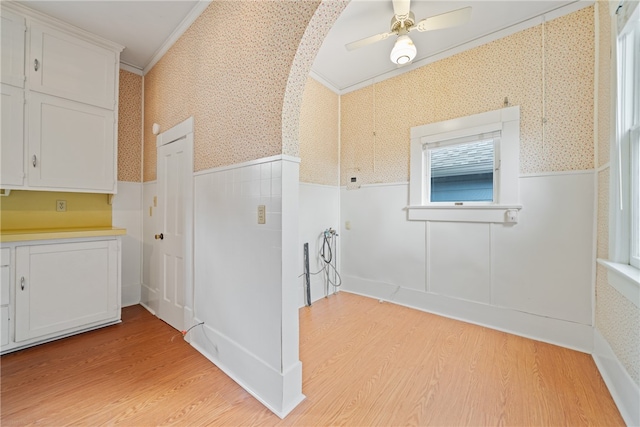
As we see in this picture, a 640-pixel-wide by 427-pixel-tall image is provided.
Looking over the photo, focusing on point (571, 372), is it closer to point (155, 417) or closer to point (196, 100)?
point (155, 417)

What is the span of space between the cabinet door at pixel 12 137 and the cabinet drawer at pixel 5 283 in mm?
686

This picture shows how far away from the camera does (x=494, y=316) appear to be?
2.46 meters

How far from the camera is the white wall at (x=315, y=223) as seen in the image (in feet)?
10.1

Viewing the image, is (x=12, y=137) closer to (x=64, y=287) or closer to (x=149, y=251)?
(x=64, y=287)

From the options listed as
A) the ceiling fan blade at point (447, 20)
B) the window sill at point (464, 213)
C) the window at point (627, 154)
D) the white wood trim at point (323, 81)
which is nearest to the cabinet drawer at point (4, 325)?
the white wood trim at point (323, 81)

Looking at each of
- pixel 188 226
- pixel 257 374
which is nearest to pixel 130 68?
pixel 188 226

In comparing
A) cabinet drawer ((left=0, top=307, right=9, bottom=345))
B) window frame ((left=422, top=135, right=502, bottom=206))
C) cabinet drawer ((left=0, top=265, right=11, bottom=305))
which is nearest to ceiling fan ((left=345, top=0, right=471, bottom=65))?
window frame ((left=422, top=135, right=502, bottom=206))

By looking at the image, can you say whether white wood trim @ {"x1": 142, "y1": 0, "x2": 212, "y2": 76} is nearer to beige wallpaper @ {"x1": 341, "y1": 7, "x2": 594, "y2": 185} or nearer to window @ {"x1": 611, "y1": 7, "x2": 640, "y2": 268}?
beige wallpaper @ {"x1": 341, "y1": 7, "x2": 594, "y2": 185}

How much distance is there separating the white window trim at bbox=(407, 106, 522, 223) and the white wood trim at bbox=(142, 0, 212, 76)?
8.04 ft

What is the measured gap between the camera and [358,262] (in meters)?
3.49

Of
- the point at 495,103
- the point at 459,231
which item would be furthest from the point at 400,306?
the point at 495,103

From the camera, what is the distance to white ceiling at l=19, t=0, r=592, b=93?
2.12m

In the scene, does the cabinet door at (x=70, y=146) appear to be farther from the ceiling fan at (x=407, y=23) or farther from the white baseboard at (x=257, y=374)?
the ceiling fan at (x=407, y=23)

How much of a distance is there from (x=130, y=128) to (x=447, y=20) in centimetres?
357
